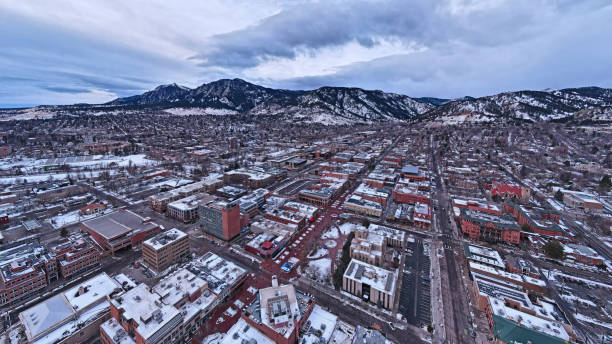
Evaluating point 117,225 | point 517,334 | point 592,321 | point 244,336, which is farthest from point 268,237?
point 592,321

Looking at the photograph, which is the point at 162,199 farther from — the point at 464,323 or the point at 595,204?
the point at 595,204

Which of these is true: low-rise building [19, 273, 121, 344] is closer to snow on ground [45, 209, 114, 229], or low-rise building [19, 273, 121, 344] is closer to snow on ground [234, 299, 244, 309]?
snow on ground [234, 299, 244, 309]

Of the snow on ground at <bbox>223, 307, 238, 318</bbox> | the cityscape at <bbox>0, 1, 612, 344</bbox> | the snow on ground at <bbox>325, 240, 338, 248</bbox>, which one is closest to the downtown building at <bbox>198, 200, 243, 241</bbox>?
the cityscape at <bbox>0, 1, 612, 344</bbox>

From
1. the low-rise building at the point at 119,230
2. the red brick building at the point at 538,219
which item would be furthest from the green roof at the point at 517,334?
the low-rise building at the point at 119,230

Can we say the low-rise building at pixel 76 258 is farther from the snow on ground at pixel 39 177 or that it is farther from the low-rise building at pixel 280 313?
the snow on ground at pixel 39 177

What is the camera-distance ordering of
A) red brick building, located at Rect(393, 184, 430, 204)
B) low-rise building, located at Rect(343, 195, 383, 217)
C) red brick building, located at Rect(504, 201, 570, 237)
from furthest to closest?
red brick building, located at Rect(393, 184, 430, 204) → low-rise building, located at Rect(343, 195, 383, 217) → red brick building, located at Rect(504, 201, 570, 237)

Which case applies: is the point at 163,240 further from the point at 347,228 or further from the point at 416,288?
the point at 416,288
